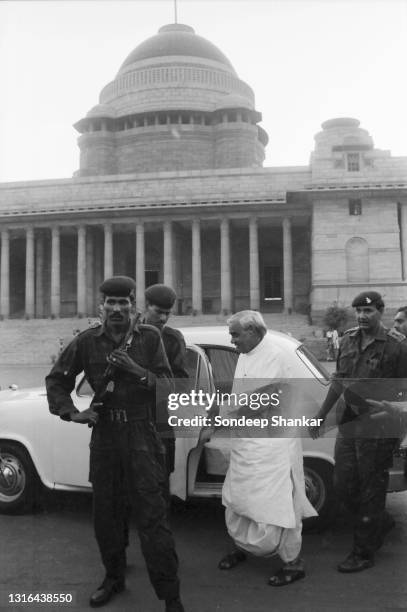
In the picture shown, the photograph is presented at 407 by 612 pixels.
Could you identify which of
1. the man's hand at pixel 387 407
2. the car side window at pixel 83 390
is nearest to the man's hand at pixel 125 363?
the man's hand at pixel 387 407

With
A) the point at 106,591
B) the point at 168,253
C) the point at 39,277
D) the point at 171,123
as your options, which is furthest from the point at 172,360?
the point at 171,123

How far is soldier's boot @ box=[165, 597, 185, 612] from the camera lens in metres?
3.86

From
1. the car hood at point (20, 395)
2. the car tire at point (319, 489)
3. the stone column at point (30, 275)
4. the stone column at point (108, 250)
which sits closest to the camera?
the car tire at point (319, 489)

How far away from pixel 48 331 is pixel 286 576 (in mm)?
33437

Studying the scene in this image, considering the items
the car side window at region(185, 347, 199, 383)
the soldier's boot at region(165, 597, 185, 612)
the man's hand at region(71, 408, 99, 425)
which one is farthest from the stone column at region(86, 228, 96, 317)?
the soldier's boot at region(165, 597, 185, 612)

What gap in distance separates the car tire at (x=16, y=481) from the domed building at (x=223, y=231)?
3281 cm

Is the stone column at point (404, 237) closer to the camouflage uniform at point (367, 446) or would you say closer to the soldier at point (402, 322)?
the soldier at point (402, 322)

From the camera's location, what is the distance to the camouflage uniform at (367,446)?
16.2ft

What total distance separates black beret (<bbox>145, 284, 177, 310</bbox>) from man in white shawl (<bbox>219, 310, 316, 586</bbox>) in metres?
0.90

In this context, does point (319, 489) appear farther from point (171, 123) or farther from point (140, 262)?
point (171, 123)

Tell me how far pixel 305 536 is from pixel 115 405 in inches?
99.4

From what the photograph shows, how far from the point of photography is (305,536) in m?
5.73

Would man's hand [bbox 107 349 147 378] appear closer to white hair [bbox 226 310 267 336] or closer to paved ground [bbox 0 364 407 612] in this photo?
white hair [bbox 226 310 267 336]

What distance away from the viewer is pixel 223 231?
39969 millimetres
